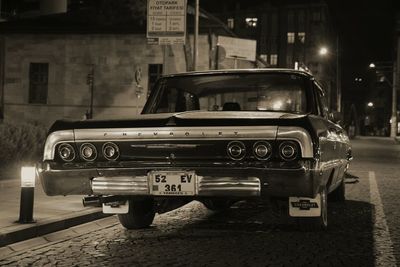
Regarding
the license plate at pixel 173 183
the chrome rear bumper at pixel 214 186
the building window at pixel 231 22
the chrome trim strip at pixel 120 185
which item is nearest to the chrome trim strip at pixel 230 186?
the chrome rear bumper at pixel 214 186

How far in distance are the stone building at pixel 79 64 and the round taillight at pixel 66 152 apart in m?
26.2

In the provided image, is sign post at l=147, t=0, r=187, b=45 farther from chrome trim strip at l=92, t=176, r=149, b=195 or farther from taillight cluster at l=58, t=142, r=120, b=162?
chrome trim strip at l=92, t=176, r=149, b=195

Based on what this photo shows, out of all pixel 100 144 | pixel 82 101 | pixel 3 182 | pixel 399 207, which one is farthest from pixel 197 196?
pixel 82 101

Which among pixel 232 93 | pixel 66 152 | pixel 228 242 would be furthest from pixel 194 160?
pixel 232 93

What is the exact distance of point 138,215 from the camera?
716 centimetres

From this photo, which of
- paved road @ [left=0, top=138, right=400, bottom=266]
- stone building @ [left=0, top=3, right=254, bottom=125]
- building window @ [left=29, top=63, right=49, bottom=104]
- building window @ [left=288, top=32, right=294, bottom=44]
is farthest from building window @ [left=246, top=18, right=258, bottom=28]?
paved road @ [left=0, top=138, right=400, bottom=266]

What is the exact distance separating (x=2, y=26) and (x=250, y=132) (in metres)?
32.7

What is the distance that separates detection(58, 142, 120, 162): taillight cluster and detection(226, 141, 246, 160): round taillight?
1.13 m

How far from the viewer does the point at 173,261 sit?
543 centimetres

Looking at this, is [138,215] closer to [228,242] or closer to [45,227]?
[45,227]

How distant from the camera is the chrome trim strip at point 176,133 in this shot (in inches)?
213

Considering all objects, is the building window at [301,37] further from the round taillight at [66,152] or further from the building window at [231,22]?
the round taillight at [66,152]

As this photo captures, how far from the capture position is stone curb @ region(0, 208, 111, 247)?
6.26 metres

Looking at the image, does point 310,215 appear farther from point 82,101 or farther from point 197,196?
point 82,101
